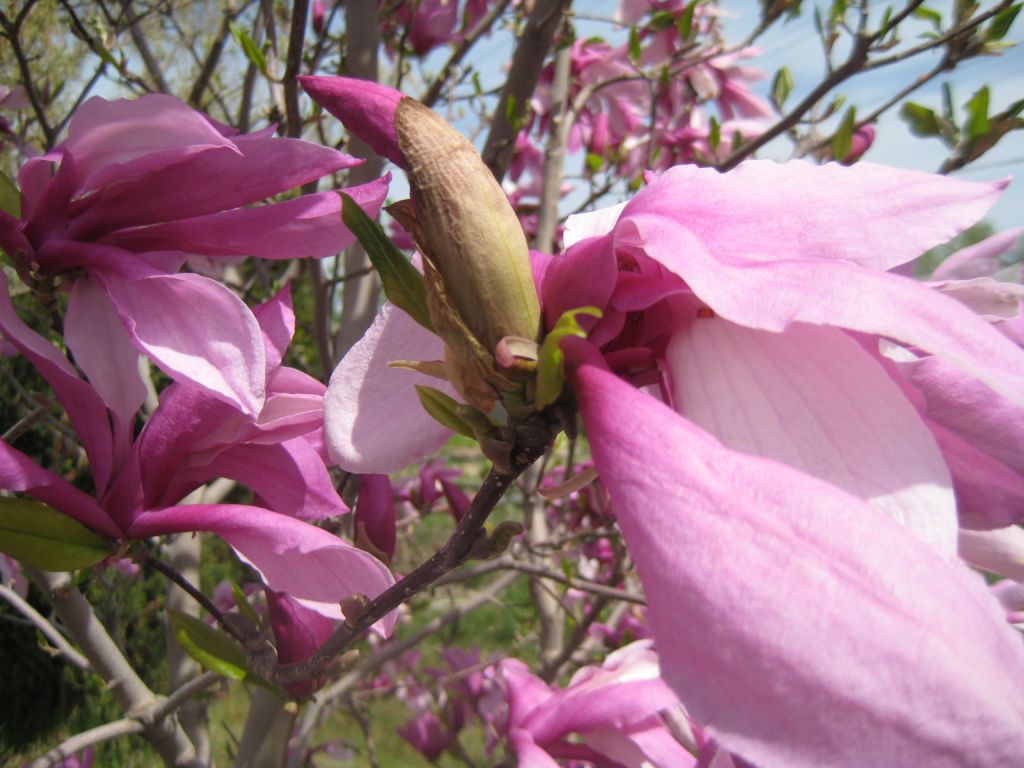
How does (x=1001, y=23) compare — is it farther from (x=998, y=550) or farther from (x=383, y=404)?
(x=383, y=404)

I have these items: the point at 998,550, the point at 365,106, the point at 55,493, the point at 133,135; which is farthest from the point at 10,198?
the point at 998,550

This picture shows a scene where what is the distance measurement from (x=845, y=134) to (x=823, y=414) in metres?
1.04

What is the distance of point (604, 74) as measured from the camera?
2.02m

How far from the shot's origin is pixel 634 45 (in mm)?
1665

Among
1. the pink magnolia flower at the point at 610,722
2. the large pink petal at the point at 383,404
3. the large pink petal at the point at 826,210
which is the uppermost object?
the large pink petal at the point at 826,210

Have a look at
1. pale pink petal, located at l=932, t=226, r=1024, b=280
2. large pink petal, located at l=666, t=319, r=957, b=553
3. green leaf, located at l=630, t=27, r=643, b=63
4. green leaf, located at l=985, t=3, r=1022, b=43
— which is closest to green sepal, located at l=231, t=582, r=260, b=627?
large pink petal, located at l=666, t=319, r=957, b=553

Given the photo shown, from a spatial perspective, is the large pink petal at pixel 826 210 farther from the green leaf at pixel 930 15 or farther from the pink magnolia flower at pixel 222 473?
the green leaf at pixel 930 15

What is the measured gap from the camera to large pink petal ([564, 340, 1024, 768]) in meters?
0.24

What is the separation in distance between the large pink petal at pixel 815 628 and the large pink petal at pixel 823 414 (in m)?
0.04

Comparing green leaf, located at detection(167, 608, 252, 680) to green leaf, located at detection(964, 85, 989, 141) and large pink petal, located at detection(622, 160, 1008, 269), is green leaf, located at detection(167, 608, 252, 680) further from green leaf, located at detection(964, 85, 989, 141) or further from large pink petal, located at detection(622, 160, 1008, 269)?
green leaf, located at detection(964, 85, 989, 141)

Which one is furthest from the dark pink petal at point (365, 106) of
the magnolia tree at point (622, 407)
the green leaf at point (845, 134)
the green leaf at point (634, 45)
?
the green leaf at point (634, 45)

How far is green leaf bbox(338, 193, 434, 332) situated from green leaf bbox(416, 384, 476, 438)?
0.11 ft

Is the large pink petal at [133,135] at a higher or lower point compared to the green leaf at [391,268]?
higher

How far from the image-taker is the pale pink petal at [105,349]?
1.81ft
